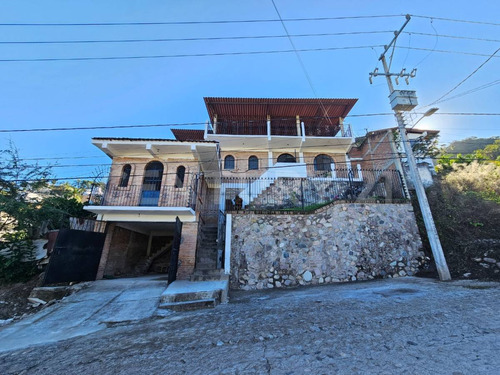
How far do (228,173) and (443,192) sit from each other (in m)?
11.2

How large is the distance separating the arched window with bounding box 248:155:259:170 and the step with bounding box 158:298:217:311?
10.7 meters

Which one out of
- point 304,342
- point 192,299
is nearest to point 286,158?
point 192,299

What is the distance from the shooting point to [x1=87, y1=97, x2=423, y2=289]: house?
712 centimetres

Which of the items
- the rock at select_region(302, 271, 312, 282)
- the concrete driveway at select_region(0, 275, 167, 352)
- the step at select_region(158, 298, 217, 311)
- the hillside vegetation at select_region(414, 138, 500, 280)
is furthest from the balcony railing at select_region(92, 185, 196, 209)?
the hillside vegetation at select_region(414, 138, 500, 280)

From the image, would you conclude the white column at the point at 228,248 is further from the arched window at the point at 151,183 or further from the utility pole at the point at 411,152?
the utility pole at the point at 411,152

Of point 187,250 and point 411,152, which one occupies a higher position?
point 411,152

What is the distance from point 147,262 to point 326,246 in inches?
400

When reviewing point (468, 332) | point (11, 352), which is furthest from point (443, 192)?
point (11, 352)

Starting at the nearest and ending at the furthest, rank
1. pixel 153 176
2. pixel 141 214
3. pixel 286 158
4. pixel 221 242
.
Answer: pixel 221 242, pixel 141 214, pixel 153 176, pixel 286 158

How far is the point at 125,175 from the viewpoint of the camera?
966cm

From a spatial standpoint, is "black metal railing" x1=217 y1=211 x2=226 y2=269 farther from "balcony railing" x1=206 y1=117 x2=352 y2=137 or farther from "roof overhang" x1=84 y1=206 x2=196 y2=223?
"balcony railing" x1=206 y1=117 x2=352 y2=137

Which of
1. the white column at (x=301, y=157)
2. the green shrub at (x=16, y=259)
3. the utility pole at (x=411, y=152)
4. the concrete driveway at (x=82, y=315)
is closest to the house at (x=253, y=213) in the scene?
the white column at (x=301, y=157)

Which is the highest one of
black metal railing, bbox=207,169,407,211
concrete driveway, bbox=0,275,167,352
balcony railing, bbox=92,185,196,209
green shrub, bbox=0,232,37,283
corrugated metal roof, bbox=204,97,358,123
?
corrugated metal roof, bbox=204,97,358,123

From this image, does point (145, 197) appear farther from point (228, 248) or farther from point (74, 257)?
point (228, 248)
